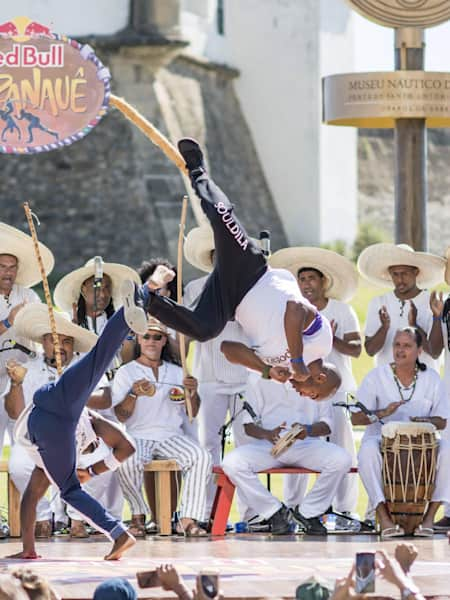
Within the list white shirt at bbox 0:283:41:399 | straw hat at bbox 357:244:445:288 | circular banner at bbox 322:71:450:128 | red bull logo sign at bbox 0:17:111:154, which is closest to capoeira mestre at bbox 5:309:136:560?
red bull logo sign at bbox 0:17:111:154

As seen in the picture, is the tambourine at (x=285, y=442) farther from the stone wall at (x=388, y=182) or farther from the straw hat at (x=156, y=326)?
the stone wall at (x=388, y=182)

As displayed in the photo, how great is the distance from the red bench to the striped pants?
0.28 ft

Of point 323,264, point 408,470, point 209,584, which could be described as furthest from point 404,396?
point 209,584

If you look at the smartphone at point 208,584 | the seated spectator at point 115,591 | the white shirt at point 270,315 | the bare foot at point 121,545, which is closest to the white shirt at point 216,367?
the bare foot at point 121,545

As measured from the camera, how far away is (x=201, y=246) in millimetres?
12320

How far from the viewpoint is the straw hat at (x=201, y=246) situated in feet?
40.4

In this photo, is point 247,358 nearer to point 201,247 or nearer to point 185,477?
point 185,477

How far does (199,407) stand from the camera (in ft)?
39.3

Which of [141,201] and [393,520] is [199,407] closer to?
[393,520]

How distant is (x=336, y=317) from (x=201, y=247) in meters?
1.05

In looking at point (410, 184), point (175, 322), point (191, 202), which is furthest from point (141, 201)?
point (175, 322)

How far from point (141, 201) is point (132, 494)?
1968 centimetres

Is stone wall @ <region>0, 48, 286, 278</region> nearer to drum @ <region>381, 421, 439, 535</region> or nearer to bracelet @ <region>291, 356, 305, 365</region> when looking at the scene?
drum @ <region>381, 421, 439, 535</region>

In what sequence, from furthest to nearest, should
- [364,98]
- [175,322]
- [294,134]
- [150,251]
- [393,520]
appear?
[294,134]
[150,251]
[364,98]
[393,520]
[175,322]
